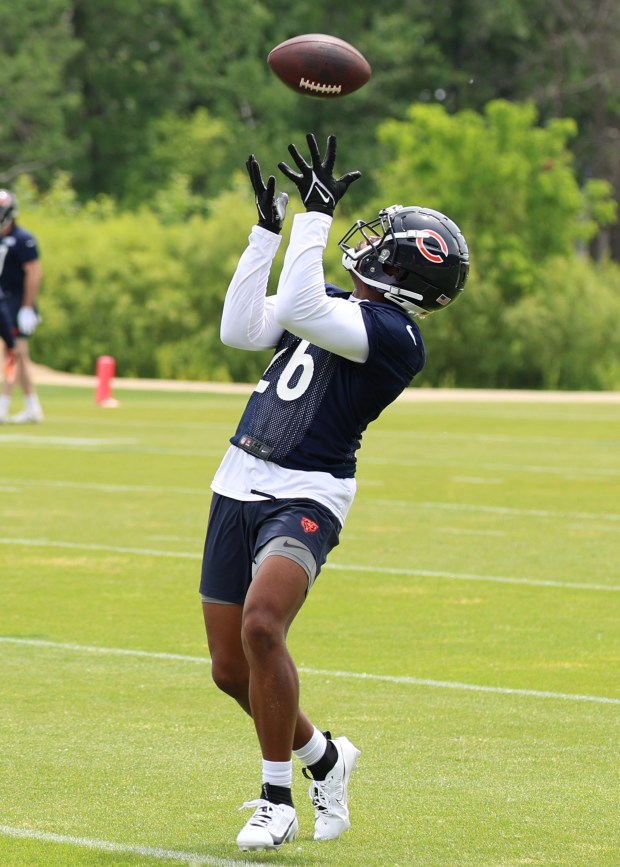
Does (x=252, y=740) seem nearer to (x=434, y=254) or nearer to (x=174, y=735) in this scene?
(x=174, y=735)

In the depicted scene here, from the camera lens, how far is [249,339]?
5.66m

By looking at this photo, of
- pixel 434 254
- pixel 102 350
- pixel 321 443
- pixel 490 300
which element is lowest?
pixel 102 350

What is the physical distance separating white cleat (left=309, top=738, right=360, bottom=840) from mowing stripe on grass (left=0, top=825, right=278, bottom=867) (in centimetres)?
35

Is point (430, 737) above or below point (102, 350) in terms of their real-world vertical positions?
above

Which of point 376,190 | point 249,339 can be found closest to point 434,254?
point 249,339

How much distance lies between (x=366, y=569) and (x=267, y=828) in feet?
19.4

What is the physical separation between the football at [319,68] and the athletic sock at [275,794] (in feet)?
9.39

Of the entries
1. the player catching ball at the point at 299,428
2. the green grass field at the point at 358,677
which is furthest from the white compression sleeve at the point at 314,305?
the green grass field at the point at 358,677

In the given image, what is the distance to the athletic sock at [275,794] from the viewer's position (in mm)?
5156

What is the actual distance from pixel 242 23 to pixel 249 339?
52428 millimetres

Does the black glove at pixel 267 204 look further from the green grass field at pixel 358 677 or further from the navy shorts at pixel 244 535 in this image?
the green grass field at pixel 358 677

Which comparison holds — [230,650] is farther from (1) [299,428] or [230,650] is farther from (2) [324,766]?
(1) [299,428]

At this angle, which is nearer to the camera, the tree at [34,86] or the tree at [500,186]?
the tree at [500,186]

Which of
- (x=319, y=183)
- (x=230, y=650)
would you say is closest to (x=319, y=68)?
(x=319, y=183)
